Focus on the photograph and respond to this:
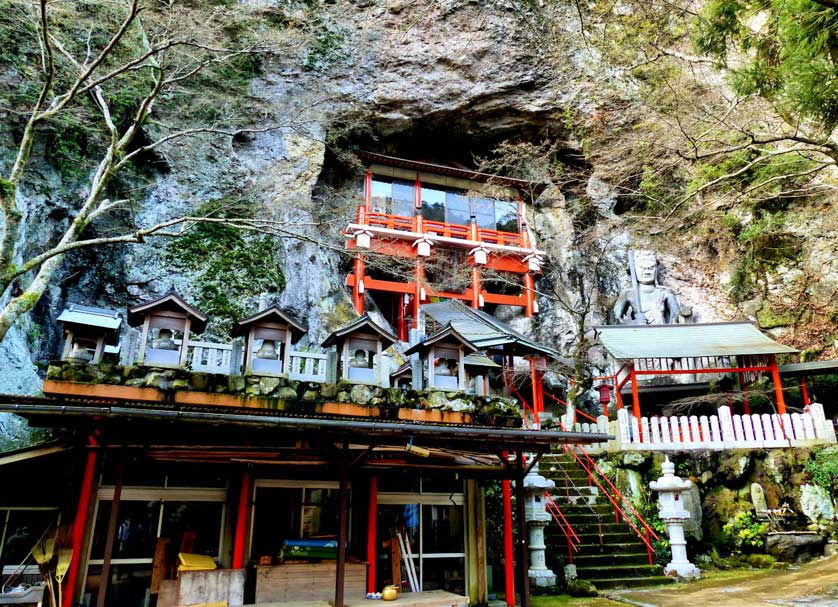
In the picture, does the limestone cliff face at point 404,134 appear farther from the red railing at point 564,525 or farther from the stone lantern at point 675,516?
the red railing at point 564,525

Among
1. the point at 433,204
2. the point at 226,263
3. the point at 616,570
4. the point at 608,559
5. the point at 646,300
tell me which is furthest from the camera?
the point at 433,204

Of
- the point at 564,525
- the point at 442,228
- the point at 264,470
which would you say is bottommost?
the point at 564,525

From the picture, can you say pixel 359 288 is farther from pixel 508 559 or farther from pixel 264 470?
pixel 508 559

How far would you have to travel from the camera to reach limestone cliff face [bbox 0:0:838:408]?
620 inches

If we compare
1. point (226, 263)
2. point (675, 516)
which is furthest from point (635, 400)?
point (226, 263)

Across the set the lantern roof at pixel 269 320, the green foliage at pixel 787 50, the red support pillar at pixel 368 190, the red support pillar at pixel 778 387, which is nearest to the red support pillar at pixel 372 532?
the lantern roof at pixel 269 320

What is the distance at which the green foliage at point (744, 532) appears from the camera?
11039 millimetres

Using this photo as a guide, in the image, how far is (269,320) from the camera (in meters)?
8.40

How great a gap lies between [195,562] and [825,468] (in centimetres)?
1239

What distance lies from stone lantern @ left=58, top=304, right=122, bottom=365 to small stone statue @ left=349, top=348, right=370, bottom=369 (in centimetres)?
363

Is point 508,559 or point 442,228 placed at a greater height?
point 442,228

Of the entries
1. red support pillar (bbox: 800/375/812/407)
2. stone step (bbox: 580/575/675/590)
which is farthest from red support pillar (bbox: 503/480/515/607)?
red support pillar (bbox: 800/375/812/407)

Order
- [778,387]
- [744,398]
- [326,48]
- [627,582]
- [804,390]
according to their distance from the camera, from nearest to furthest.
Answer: [627,582]
[778,387]
[804,390]
[744,398]
[326,48]

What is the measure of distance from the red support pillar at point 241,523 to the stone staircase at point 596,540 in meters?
5.99
